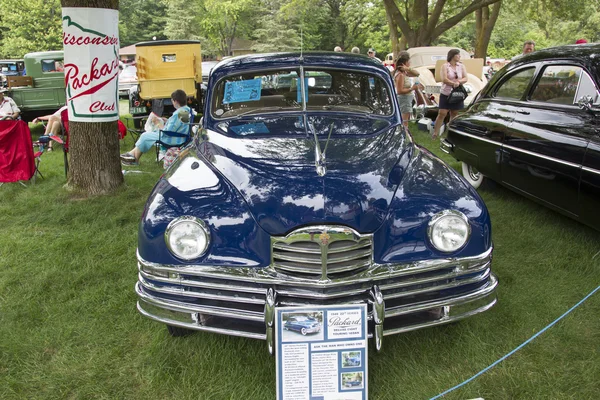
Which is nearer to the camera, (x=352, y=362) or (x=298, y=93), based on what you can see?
(x=352, y=362)

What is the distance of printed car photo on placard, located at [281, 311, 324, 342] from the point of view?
228cm

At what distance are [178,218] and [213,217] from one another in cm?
18

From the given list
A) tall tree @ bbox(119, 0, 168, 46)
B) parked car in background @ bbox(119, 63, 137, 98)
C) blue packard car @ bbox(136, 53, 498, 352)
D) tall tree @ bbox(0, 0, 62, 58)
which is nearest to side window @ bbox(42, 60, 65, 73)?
parked car in background @ bbox(119, 63, 137, 98)

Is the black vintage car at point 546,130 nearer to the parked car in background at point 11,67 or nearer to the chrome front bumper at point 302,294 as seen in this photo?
the chrome front bumper at point 302,294

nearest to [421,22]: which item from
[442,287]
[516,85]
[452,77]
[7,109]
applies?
[452,77]

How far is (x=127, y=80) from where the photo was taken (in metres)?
19.6

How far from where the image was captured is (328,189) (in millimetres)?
2529

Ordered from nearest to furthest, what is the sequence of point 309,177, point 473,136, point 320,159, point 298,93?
point 309,177, point 320,159, point 298,93, point 473,136

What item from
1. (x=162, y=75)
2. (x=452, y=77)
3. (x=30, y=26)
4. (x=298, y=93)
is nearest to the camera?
(x=298, y=93)

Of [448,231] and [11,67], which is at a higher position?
[11,67]

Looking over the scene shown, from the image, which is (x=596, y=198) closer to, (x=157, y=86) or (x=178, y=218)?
(x=178, y=218)

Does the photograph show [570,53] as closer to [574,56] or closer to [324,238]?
[574,56]

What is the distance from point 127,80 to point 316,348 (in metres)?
19.5

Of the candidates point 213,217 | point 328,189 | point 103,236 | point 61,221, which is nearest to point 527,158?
point 328,189
